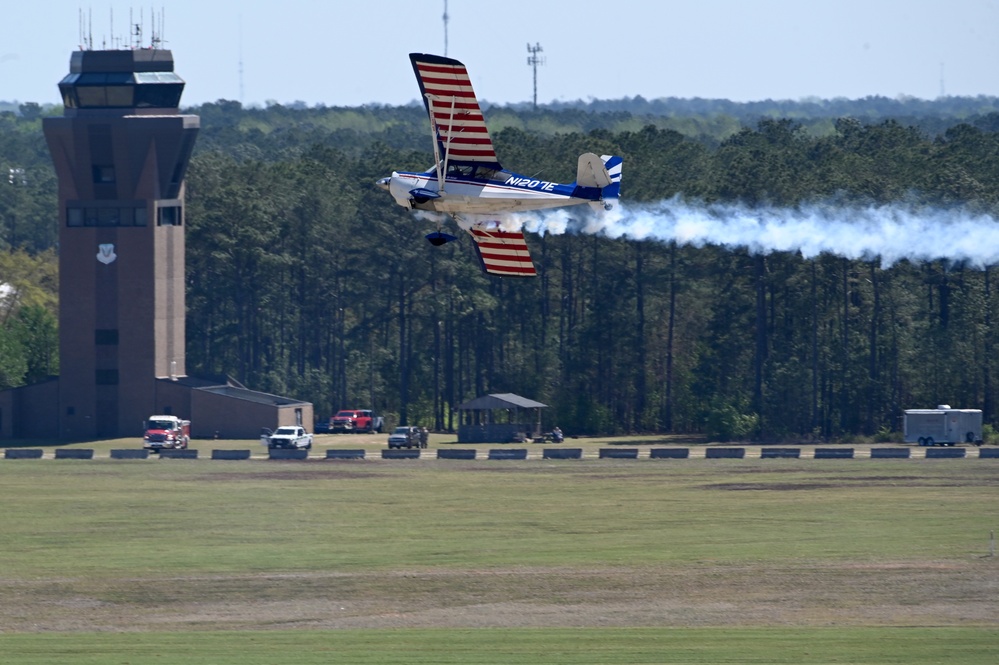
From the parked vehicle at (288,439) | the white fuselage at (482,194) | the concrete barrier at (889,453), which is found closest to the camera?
the white fuselage at (482,194)

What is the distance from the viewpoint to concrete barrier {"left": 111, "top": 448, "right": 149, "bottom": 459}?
109 m

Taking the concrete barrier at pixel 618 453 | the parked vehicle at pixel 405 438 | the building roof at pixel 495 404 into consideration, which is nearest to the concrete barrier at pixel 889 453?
the concrete barrier at pixel 618 453

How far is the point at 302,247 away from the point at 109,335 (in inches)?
1344

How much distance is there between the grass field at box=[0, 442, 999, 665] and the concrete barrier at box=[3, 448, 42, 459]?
614 inches

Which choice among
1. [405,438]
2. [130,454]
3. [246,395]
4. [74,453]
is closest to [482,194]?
[130,454]

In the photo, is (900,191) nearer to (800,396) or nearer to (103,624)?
(800,396)

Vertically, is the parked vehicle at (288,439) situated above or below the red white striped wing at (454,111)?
below

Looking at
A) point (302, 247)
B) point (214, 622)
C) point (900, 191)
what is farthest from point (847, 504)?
point (302, 247)

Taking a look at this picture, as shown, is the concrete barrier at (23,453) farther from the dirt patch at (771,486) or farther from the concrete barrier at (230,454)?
the dirt patch at (771,486)

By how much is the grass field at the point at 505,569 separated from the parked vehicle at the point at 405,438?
67.3ft

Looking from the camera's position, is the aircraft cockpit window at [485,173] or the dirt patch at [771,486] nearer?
the aircraft cockpit window at [485,173]

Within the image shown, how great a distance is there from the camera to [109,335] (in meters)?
127

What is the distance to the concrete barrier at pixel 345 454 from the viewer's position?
4252 inches

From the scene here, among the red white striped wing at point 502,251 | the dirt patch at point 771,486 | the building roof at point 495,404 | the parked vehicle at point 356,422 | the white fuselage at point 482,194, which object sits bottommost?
the dirt patch at point 771,486
